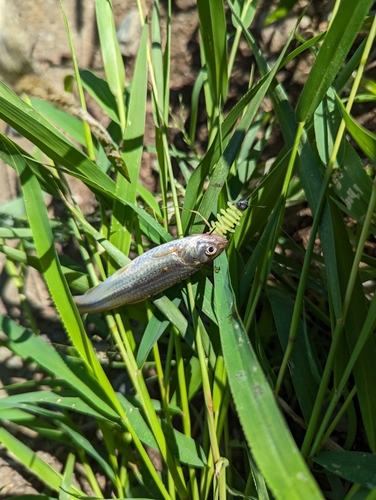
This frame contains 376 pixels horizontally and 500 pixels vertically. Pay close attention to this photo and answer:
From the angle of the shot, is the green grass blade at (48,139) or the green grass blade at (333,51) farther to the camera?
the green grass blade at (48,139)

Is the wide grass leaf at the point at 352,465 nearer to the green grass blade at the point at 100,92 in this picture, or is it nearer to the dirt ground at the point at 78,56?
the dirt ground at the point at 78,56

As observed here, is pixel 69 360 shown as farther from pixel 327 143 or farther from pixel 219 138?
pixel 327 143

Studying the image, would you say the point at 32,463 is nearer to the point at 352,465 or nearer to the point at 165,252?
the point at 165,252

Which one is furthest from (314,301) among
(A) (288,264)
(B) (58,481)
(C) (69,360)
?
(B) (58,481)

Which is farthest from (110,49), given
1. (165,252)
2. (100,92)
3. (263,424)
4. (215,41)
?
(263,424)

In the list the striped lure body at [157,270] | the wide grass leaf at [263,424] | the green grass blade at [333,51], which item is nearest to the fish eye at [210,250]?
the striped lure body at [157,270]

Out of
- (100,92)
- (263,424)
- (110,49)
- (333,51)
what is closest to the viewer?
(263,424)
